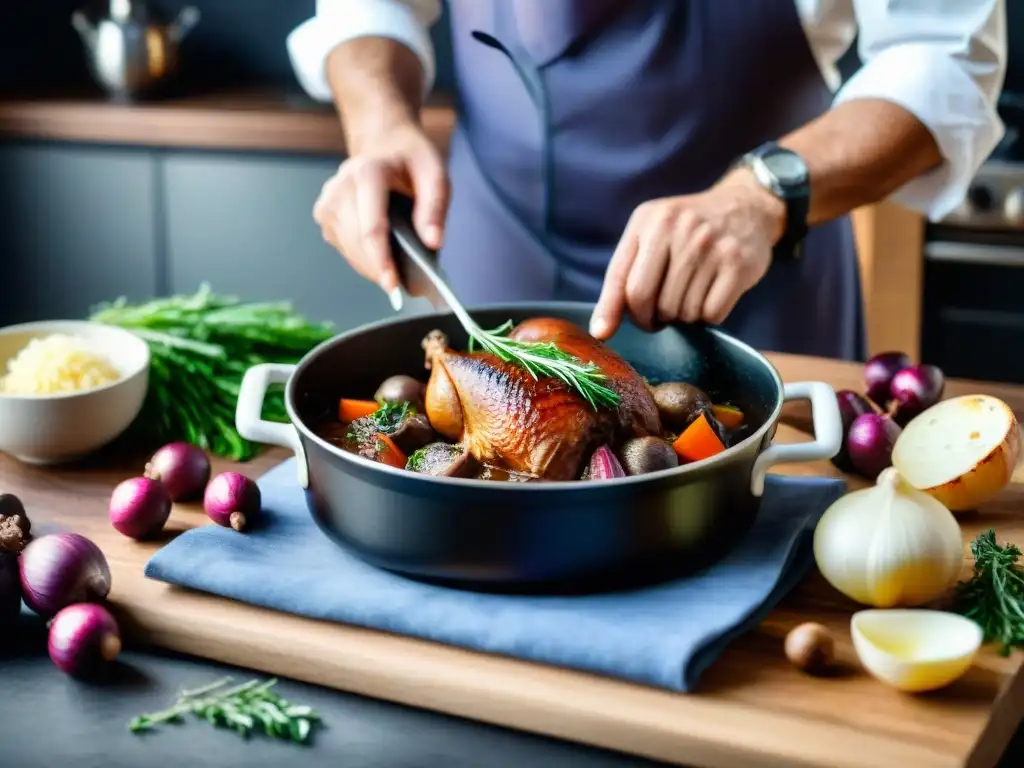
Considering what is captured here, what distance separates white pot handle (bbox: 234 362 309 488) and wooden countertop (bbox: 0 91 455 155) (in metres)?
2.00

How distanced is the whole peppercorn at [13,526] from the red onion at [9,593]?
1.6 inches

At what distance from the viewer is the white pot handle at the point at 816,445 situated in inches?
43.1

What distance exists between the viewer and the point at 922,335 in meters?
3.04

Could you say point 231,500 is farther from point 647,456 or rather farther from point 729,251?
point 729,251

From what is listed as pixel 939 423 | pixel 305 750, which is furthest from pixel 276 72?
pixel 305 750

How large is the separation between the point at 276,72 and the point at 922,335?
218 cm

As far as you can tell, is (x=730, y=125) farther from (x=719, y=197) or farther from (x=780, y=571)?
(x=780, y=571)

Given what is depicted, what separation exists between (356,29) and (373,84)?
0.59 feet

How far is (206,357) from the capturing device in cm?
156

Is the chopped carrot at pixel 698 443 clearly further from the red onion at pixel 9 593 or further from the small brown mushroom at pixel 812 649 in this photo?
the red onion at pixel 9 593

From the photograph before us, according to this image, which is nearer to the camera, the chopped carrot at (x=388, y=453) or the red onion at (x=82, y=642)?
the red onion at (x=82, y=642)

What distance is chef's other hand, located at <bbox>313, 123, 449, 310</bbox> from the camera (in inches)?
58.2

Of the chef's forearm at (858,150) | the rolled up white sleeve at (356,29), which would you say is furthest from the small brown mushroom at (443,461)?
the rolled up white sleeve at (356,29)

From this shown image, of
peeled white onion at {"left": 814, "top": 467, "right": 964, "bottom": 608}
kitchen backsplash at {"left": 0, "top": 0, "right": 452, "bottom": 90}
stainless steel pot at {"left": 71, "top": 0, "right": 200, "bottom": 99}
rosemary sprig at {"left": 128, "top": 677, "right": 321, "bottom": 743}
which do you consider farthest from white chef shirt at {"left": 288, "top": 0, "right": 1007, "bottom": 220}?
kitchen backsplash at {"left": 0, "top": 0, "right": 452, "bottom": 90}
